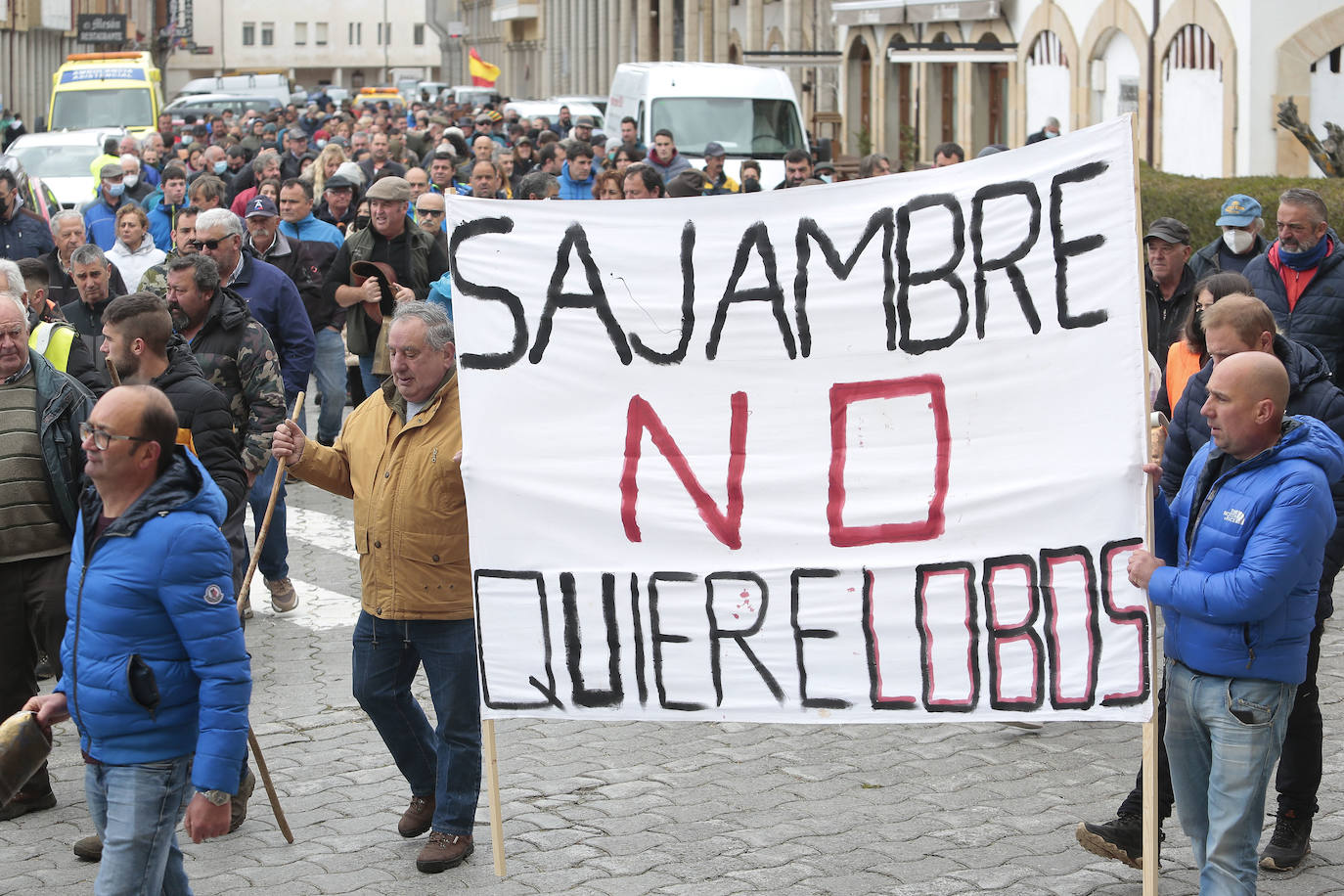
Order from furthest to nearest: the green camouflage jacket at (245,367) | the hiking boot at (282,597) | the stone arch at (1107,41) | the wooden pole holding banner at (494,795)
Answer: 1. the stone arch at (1107,41)
2. the hiking boot at (282,597)
3. the green camouflage jacket at (245,367)
4. the wooden pole holding banner at (494,795)

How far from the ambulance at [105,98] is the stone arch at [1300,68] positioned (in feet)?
56.4

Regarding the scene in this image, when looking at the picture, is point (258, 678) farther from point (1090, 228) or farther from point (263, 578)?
point (1090, 228)

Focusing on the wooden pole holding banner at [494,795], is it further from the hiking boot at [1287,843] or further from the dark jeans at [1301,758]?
the hiking boot at [1287,843]

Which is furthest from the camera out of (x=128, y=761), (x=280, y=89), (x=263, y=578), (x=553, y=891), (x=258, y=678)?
(x=280, y=89)

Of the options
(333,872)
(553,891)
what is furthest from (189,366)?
(553,891)

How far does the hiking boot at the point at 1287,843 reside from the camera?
5.19 m

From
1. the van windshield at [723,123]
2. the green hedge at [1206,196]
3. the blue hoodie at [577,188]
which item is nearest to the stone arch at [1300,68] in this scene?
the van windshield at [723,123]

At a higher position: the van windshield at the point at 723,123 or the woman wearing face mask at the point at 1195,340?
the van windshield at the point at 723,123

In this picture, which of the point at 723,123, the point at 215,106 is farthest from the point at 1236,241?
the point at 215,106

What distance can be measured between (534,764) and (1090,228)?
9.21 feet

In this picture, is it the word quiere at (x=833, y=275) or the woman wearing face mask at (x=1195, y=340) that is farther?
the woman wearing face mask at (x=1195, y=340)

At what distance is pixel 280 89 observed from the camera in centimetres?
5212

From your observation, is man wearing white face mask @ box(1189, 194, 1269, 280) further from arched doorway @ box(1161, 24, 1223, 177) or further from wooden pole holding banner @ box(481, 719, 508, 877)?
arched doorway @ box(1161, 24, 1223, 177)

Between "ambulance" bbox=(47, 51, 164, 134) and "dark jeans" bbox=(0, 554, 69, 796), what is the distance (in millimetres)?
23859
